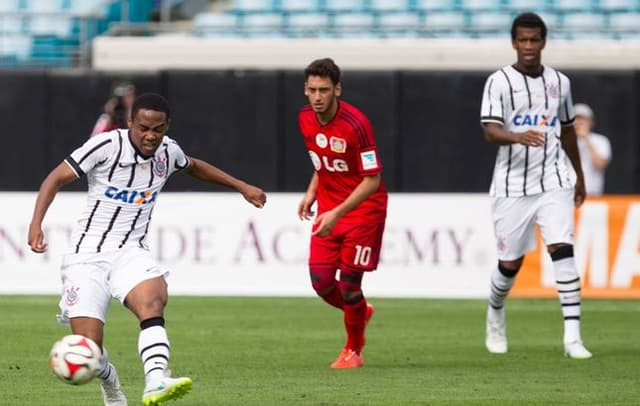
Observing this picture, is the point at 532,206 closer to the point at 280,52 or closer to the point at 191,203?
the point at 191,203

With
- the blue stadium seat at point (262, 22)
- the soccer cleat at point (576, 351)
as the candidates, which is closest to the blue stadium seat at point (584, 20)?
the blue stadium seat at point (262, 22)

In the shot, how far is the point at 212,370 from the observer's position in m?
10.0

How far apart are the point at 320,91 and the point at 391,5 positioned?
12.8 meters

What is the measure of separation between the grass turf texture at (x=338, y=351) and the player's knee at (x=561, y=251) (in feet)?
2.36

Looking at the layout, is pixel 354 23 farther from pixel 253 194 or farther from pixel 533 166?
pixel 253 194

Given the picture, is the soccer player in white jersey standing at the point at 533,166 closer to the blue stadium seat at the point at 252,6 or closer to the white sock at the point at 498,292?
the white sock at the point at 498,292

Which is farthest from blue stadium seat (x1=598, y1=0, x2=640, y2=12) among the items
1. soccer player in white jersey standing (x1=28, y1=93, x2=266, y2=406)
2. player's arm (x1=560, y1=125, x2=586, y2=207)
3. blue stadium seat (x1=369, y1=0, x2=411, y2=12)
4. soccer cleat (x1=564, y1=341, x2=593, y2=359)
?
soccer player in white jersey standing (x1=28, y1=93, x2=266, y2=406)

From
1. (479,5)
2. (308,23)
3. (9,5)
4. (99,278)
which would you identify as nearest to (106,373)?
(99,278)

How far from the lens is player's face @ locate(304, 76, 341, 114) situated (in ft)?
32.9

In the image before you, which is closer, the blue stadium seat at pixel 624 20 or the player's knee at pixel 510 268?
the player's knee at pixel 510 268

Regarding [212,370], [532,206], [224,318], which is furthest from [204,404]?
[224,318]

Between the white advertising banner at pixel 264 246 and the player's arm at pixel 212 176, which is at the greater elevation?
the player's arm at pixel 212 176

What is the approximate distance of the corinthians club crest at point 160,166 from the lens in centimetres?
830

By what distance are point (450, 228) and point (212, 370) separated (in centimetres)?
663
